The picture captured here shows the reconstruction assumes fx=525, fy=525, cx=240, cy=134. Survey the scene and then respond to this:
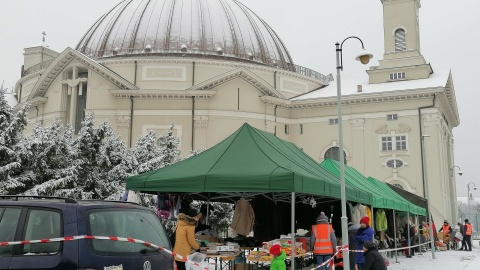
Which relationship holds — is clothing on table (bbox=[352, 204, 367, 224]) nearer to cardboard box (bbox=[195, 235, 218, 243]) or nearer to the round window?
cardboard box (bbox=[195, 235, 218, 243])

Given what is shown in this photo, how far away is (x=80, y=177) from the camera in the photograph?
2416cm

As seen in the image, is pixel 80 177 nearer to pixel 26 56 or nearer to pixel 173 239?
pixel 173 239

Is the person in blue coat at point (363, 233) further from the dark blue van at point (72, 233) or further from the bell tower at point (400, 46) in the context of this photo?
the bell tower at point (400, 46)

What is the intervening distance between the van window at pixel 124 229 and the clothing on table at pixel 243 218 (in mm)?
6500

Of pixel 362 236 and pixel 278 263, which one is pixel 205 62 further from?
pixel 278 263

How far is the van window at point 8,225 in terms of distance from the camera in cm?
637

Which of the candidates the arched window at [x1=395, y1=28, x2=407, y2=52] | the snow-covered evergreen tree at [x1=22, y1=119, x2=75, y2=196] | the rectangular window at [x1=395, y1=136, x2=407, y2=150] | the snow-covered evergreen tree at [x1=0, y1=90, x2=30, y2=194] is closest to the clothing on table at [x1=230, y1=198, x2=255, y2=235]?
the snow-covered evergreen tree at [x1=22, y1=119, x2=75, y2=196]

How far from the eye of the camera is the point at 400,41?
1944 inches

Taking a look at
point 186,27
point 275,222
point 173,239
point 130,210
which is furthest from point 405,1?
point 130,210

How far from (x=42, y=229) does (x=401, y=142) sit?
4099 cm

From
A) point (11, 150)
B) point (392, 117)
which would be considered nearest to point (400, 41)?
point (392, 117)

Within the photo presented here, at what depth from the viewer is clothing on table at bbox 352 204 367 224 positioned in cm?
1646

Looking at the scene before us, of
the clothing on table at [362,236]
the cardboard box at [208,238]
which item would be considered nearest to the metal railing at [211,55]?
the cardboard box at [208,238]

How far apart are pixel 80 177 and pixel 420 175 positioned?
95.7 ft
